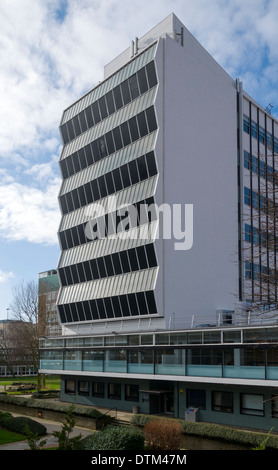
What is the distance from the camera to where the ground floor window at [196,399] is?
3681cm

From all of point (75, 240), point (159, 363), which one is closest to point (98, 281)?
point (75, 240)

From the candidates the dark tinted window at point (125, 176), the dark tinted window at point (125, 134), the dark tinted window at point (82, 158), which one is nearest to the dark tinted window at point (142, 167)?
the dark tinted window at point (125, 176)

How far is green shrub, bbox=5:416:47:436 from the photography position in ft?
121

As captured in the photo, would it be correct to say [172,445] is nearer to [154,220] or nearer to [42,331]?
[154,220]

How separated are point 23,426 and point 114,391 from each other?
10201 millimetres

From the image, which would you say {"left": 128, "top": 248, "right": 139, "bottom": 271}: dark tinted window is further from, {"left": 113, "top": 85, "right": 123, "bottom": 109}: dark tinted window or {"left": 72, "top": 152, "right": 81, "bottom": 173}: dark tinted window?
{"left": 113, "top": 85, "right": 123, "bottom": 109}: dark tinted window

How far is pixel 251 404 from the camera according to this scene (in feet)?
111

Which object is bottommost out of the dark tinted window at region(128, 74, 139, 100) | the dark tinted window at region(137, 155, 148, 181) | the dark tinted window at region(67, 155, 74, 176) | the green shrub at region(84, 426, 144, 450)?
the green shrub at region(84, 426, 144, 450)

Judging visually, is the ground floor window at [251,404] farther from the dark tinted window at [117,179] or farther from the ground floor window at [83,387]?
the dark tinted window at [117,179]

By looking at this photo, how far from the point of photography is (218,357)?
35125mm

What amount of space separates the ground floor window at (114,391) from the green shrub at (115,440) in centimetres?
2185

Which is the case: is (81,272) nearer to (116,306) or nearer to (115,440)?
(116,306)

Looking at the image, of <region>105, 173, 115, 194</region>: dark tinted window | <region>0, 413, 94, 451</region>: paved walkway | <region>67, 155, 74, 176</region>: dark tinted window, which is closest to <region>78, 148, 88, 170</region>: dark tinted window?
<region>67, 155, 74, 176</region>: dark tinted window

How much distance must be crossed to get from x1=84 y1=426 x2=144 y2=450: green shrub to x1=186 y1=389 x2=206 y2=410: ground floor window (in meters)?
14.0
